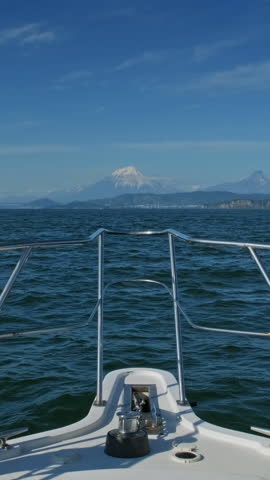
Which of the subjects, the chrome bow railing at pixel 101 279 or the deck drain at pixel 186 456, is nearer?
the deck drain at pixel 186 456

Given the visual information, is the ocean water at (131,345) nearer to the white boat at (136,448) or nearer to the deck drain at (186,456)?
the white boat at (136,448)

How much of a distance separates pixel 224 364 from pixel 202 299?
3.37 meters

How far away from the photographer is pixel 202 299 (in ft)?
28.4

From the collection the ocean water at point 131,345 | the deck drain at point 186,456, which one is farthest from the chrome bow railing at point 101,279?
the deck drain at point 186,456

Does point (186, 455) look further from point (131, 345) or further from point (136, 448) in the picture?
point (131, 345)

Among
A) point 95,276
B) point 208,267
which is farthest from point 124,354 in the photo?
point 208,267

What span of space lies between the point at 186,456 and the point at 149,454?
0.15 metres

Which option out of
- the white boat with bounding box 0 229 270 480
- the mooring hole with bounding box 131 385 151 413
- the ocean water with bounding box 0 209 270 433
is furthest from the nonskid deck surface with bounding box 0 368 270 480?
the ocean water with bounding box 0 209 270 433

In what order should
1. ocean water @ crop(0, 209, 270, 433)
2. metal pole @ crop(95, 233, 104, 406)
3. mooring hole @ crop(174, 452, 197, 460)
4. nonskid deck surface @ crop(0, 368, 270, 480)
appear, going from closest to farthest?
nonskid deck surface @ crop(0, 368, 270, 480)
mooring hole @ crop(174, 452, 197, 460)
metal pole @ crop(95, 233, 104, 406)
ocean water @ crop(0, 209, 270, 433)

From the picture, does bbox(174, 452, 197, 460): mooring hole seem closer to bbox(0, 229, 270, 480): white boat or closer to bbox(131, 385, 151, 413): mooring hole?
bbox(0, 229, 270, 480): white boat

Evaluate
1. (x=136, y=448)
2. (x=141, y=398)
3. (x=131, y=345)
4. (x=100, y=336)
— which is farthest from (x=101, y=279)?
(x=131, y=345)

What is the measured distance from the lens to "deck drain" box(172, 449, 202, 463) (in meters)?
2.17

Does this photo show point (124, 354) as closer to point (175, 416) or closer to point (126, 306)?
point (126, 306)

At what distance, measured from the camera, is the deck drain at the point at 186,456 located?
2170 millimetres
